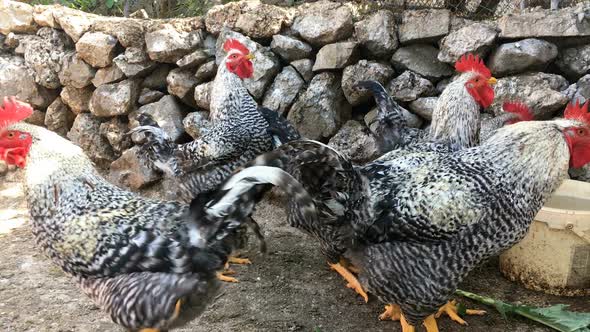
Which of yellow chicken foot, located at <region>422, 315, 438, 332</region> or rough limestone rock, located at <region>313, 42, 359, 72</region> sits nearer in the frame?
yellow chicken foot, located at <region>422, 315, 438, 332</region>

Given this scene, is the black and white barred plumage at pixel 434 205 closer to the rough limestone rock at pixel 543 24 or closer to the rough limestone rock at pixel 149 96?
the rough limestone rock at pixel 543 24

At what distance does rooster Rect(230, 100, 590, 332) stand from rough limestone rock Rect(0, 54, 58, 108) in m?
4.79

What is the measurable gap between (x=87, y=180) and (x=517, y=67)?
331cm

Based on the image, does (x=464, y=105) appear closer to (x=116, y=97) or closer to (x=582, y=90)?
(x=582, y=90)

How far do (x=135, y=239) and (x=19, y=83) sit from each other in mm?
4631

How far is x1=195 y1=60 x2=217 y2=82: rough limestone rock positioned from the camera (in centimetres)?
518

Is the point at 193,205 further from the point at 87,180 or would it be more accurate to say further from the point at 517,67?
the point at 517,67

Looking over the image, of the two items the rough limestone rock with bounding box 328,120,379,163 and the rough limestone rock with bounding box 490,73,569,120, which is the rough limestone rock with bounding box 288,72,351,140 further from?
the rough limestone rock with bounding box 490,73,569,120

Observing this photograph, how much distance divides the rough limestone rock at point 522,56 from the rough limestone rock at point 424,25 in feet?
1.66

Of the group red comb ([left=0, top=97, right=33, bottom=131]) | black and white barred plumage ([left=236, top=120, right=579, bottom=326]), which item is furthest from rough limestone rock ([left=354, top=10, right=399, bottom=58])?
red comb ([left=0, top=97, right=33, bottom=131])

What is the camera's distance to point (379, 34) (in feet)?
14.9

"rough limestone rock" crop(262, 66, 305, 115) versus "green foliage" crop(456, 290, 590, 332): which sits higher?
"rough limestone rock" crop(262, 66, 305, 115)

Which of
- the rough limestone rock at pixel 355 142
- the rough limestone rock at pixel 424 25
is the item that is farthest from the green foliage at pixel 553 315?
the rough limestone rock at pixel 424 25

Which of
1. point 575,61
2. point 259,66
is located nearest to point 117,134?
point 259,66
